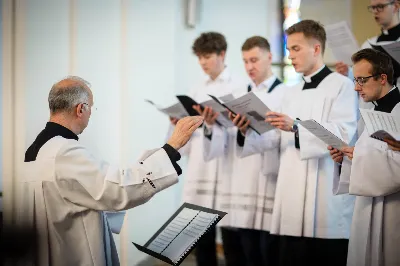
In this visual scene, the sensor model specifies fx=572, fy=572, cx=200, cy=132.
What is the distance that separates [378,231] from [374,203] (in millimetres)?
177

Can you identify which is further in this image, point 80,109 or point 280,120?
point 280,120

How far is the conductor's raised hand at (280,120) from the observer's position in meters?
4.27

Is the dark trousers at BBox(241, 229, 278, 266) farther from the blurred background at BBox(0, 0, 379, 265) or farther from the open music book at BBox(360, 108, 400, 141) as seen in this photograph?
the open music book at BBox(360, 108, 400, 141)

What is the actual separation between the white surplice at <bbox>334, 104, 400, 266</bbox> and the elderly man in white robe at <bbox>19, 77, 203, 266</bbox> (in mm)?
1089

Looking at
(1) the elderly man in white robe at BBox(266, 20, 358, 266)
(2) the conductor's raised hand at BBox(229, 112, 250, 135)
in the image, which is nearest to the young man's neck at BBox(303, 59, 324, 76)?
(1) the elderly man in white robe at BBox(266, 20, 358, 266)

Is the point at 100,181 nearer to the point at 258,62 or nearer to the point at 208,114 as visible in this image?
the point at 208,114

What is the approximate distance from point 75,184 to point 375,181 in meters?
1.79

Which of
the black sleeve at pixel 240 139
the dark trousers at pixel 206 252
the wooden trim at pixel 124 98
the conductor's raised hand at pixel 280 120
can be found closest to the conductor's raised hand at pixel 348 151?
the conductor's raised hand at pixel 280 120

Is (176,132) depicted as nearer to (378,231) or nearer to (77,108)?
(77,108)

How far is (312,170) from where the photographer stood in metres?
4.45

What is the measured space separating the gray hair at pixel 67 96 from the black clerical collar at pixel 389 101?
1.84 m

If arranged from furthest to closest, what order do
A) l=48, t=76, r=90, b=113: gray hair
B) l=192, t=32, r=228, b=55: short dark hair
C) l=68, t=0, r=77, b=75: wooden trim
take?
l=192, t=32, r=228, b=55: short dark hair → l=68, t=0, r=77, b=75: wooden trim → l=48, t=76, r=90, b=113: gray hair

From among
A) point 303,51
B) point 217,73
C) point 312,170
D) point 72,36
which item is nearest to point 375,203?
point 312,170

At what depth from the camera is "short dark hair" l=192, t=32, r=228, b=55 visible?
5590mm
